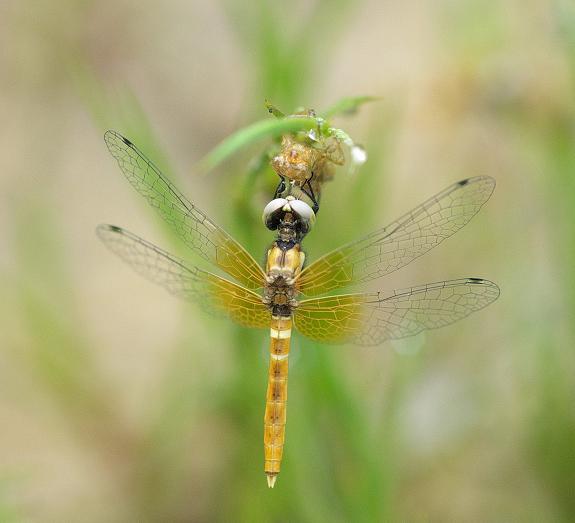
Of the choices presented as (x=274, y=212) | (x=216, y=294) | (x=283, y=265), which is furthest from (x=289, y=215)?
(x=216, y=294)

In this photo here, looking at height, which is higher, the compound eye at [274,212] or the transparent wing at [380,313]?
the compound eye at [274,212]

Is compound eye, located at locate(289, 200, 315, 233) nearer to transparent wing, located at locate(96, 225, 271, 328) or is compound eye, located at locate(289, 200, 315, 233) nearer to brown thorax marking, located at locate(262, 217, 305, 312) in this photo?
brown thorax marking, located at locate(262, 217, 305, 312)

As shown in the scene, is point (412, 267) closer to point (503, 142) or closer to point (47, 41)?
point (503, 142)

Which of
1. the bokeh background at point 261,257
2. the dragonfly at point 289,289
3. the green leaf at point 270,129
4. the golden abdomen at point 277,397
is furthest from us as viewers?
the bokeh background at point 261,257

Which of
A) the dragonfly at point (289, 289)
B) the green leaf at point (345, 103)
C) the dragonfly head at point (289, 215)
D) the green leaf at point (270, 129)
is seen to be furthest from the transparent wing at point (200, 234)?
the green leaf at point (345, 103)

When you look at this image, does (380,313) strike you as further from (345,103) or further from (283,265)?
(345,103)

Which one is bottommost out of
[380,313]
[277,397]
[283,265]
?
[277,397]

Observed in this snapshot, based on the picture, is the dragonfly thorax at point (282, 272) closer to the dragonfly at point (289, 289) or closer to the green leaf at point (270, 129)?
the dragonfly at point (289, 289)

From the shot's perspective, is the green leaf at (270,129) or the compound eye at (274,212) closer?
the green leaf at (270,129)
